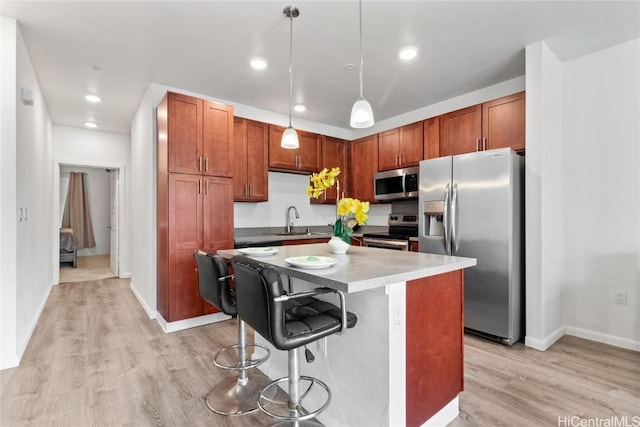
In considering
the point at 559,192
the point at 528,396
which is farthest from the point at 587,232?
the point at 528,396

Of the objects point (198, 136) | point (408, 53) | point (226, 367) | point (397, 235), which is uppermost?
point (408, 53)

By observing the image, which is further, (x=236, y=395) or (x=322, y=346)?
(x=236, y=395)

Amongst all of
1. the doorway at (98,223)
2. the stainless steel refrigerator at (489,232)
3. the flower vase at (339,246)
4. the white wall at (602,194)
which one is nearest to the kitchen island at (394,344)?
the flower vase at (339,246)

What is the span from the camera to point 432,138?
13.2 ft

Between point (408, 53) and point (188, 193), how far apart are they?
255 centimetres

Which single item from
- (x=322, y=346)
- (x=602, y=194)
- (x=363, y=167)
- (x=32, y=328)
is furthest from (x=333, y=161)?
(x=32, y=328)

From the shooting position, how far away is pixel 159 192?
3.52m

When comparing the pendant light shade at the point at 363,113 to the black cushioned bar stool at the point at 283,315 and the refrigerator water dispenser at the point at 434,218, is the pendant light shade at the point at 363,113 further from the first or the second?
the refrigerator water dispenser at the point at 434,218

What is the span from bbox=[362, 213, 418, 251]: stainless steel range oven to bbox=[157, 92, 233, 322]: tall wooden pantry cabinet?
1841 mm

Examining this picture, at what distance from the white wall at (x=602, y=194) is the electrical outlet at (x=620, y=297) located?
3 cm

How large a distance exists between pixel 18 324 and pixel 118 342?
29.3 inches

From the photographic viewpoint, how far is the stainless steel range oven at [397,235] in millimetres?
3896

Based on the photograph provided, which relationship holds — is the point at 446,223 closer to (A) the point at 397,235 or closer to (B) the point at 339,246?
(A) the point at 397,235

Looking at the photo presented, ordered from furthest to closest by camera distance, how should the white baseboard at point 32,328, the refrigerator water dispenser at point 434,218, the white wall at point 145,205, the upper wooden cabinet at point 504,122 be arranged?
the white wall at point 145,205
the refrigerator water dispenser at point 434,218
the upper wooden cabinet at point 504,122
the white baseboard at point 32,328
